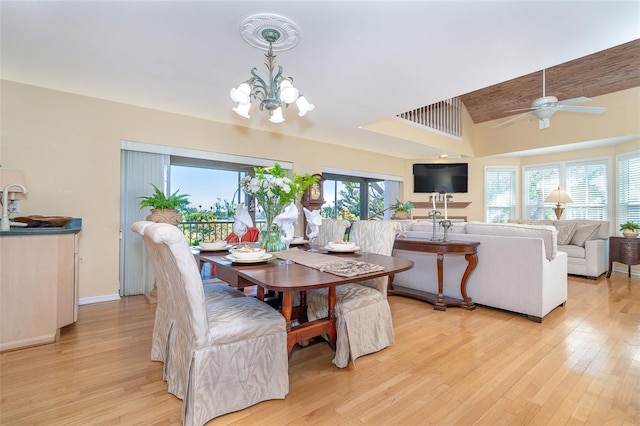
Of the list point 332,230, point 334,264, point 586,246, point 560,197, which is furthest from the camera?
point 560,197

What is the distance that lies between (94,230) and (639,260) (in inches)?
302

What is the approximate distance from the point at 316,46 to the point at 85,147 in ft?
9.42

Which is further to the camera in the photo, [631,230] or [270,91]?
[631,230]

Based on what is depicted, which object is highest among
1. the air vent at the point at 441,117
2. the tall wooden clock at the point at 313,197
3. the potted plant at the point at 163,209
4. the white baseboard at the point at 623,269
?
the air vent at the point at 441,117

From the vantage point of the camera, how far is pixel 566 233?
200 inches

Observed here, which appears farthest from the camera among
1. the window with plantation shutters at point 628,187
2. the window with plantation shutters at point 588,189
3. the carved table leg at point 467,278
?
the window with plantation shutters at point 588,189

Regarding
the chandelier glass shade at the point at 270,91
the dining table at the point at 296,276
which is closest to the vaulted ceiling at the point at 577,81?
the chandelier glass shade at the point at 270,91

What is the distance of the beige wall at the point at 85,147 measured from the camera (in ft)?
10.1

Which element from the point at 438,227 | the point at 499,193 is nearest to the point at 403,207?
the point at 438,227

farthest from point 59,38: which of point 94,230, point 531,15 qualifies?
point 531,15

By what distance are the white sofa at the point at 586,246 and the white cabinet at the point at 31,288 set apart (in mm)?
6693

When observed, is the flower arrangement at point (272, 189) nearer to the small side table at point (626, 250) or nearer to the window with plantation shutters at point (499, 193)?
the small side table at point (626, 250)

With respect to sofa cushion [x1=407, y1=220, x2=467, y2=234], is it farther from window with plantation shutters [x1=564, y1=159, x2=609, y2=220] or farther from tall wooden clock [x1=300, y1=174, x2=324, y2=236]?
window with plantation shutters [x1=564, y1=159, x2=609, y2=220]

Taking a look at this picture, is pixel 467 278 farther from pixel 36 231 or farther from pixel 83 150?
pixel 83 150
